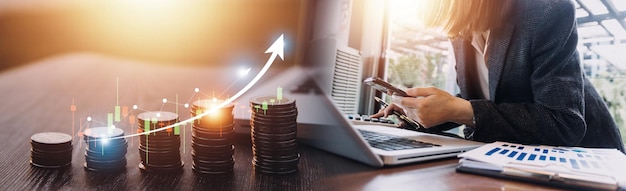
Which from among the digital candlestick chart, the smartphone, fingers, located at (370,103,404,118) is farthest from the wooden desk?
fingers, located at (370,103,404,118)

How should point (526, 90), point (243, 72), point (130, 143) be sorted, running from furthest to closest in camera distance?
point (526, 90), point (243, 72), point (130, 143)

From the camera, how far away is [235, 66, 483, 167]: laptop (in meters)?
0.62

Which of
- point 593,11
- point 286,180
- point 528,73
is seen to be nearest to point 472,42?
point 528,73

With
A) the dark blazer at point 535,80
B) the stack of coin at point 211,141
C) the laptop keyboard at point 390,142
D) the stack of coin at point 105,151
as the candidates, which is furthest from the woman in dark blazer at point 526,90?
the stack of coin at point 105,151

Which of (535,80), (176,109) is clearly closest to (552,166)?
(535,80)

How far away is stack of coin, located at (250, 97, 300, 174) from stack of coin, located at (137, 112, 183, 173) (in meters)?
0.12

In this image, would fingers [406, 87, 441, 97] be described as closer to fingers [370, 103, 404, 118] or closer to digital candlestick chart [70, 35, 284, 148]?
fingers [370, 103, 404, 118]

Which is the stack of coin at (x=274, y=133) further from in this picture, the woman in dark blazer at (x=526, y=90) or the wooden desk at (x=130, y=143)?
the woman in dark blazer at (x=526, y=90)

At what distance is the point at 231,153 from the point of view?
0.62 meters

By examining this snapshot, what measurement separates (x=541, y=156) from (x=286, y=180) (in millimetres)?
445

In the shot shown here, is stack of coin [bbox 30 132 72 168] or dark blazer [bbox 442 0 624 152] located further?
dark blazer [bbox 442 0 624 152]

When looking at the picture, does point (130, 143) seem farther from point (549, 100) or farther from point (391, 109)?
point (549, 100)

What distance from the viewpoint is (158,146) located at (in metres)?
0.61

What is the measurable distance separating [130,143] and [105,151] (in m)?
0.12
